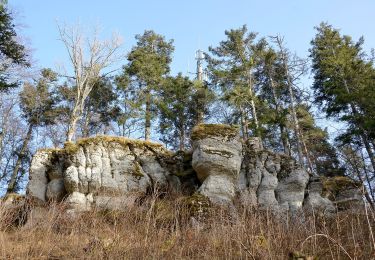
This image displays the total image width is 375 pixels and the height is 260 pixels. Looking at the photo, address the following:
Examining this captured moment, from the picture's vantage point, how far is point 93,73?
20.8 metres

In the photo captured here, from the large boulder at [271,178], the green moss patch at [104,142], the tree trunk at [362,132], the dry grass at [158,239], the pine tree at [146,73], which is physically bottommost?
the dry grass at [158,239]

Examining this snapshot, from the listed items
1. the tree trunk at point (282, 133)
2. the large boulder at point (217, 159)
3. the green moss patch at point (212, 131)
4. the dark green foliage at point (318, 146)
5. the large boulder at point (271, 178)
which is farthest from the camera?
the dark green foliage at point (318, 146)

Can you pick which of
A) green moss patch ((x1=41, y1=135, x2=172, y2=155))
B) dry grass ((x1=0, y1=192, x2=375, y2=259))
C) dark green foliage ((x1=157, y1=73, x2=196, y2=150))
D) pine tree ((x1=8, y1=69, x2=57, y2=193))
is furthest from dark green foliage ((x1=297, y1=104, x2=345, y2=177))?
dry grass ((x1=0, y1=192, x2=375, y2=259))

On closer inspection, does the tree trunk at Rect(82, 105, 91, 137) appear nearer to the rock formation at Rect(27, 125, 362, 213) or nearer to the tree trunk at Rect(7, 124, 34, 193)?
the tree trunk at Rect(7, 124, 34, 193)

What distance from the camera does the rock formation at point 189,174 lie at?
481 inches

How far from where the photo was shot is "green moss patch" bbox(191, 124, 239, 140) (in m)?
12.8

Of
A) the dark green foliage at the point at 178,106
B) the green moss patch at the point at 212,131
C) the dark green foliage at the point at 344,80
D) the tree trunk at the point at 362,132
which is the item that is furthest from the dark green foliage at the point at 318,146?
the green moss patch at the point at 212,131

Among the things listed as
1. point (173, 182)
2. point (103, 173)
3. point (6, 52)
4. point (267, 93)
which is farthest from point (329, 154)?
point (6, 52)

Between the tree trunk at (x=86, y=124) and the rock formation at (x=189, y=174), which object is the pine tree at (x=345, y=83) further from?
the tree trunk at (x=86, y=124)

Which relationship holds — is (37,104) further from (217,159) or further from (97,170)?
(217,159)

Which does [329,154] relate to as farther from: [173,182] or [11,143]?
[11,143]

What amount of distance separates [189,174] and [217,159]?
1.50 meters

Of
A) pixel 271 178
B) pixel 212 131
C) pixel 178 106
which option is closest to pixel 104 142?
pixel 212 131

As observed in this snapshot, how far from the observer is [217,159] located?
12.3 m
